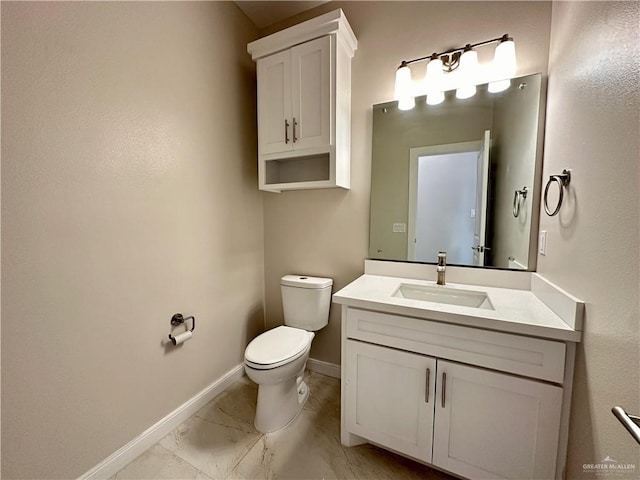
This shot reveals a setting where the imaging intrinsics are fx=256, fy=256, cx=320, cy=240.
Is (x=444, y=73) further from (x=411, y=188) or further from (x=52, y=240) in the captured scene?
(x=52, y=240)

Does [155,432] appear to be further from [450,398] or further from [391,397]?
[450,398]

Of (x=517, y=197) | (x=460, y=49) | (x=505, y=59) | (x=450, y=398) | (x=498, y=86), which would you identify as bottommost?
(x=450, y=398)

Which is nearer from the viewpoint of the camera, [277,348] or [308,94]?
[277,348]

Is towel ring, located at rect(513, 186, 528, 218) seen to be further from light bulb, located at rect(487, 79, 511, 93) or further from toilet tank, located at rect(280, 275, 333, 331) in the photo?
toilet tank, located at rect(280, 275, 333, 331)

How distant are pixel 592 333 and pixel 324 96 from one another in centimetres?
162

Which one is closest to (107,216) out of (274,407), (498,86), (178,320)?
(178,320)

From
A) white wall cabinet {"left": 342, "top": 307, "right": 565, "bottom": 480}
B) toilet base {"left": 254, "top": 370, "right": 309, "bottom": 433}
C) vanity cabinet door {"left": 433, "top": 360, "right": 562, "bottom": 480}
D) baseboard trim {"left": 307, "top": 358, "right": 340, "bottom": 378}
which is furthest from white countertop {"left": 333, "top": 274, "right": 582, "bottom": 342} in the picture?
baseboard trim {"left": 307, "top": 358, "right": 340, "bottom": 378}

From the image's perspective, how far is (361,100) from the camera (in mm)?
1722

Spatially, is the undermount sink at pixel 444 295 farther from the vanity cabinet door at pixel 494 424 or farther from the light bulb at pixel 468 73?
the light bulb at pixel 468 73

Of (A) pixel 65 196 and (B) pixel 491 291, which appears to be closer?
(A) pixel 65 196

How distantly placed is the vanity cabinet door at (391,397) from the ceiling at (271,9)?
2.22 meters

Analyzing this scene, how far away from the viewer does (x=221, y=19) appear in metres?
1.68

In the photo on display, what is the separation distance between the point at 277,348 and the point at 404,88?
1.72 metres

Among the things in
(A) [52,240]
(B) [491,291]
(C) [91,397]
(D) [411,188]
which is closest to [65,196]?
(A) [52,240]
